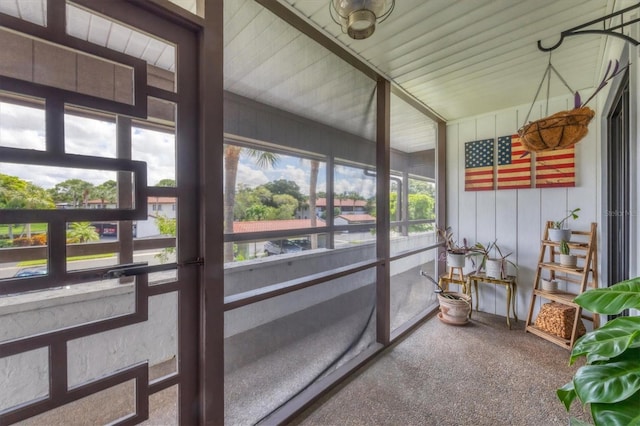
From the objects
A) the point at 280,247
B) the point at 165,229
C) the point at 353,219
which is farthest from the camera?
the point at 353,219

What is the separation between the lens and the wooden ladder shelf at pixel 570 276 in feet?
8.00

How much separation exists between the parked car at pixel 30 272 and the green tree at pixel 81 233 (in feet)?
0.40

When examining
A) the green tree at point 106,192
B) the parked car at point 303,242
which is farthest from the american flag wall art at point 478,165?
the green tree at point 106,192

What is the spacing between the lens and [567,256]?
2592mm

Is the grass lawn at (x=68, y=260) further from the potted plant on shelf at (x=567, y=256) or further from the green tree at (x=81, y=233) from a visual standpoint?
the potted plant on shelf at (x=567, y=256)

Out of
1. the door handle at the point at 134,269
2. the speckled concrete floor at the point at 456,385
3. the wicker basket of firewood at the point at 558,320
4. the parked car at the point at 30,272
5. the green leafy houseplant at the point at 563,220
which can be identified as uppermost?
the green leafy houseplant at the point at 563,220

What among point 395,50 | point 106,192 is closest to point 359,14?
point 395,50

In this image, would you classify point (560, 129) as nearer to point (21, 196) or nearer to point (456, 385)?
point (456, 385)

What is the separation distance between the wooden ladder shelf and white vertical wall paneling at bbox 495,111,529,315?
0.99ft

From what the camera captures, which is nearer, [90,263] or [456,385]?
[90,263]

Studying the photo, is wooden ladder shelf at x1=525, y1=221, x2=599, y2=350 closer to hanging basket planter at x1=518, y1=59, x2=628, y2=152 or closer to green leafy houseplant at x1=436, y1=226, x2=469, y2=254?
green leafy houseplant at x1=436, y1=226, x2=469, y2=254

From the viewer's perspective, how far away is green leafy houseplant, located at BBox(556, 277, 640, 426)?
672 mm

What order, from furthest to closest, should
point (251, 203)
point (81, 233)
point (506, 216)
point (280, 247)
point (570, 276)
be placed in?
point (506, 216)
point (570, 276)
point (280, 247)
point (251, 203)
point (81, 233)

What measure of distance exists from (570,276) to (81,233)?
13.2 ft
